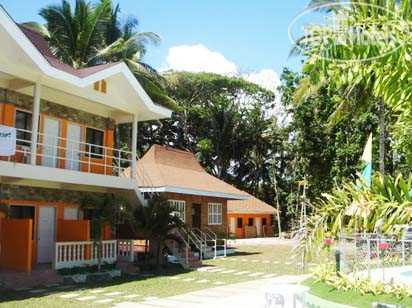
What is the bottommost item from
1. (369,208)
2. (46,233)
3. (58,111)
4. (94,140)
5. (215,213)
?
(46,233)

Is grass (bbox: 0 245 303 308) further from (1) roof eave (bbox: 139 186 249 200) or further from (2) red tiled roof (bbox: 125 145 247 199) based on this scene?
(2) red tiled roof (bbox: 125 145 247 199)

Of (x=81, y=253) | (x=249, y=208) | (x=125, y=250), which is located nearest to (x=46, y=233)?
(x=81, y=253)

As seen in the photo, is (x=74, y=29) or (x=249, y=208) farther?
(x=249, y=208)

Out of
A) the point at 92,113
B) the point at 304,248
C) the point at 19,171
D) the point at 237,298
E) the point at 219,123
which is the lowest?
the point at 237,298

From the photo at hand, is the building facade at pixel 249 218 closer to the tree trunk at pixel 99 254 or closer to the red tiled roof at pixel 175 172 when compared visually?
the red tiled roof at pixel 175 172

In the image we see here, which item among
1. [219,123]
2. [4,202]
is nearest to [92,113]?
[4,202]

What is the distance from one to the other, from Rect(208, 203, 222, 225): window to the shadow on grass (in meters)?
6.79

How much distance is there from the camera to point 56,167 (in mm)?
15781

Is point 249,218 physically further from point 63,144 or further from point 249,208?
point 63,144

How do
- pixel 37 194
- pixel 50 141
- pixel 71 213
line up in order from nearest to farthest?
1. pixel 37 194
2. pixel 50 141
3. pixel 71 213

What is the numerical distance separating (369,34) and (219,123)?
3782cm

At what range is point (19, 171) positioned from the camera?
12.3 m

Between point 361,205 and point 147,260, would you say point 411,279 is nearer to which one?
point 361,205

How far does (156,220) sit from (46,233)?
11.9ft
